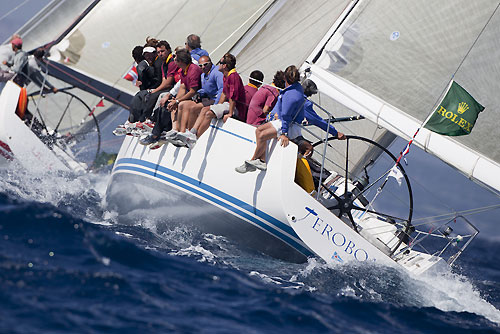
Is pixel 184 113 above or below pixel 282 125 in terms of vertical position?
below

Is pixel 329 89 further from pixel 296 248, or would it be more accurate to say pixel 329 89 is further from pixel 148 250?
pixel 148 250

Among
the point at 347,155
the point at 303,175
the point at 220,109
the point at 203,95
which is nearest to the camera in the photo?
the point at 303,175

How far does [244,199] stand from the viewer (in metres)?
5.83

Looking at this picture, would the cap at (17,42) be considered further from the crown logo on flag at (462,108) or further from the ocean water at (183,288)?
the crown logo on flag at (462,108)

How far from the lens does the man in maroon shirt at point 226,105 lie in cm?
608

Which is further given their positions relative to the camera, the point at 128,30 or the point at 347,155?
the point at 128,30

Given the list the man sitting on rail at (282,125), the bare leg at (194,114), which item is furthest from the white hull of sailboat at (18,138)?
the man sitting on rail at (282,125)

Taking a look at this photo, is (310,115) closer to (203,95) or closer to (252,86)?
(252,86)

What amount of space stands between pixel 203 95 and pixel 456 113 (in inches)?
93.4

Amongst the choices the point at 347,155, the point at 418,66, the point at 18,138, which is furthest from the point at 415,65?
the point at 18,138

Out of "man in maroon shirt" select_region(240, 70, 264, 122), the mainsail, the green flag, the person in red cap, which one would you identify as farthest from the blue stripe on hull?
the person in red cap

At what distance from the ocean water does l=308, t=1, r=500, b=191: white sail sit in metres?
1.18

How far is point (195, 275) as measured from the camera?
4.91 metres

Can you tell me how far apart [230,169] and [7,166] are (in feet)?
16.3
